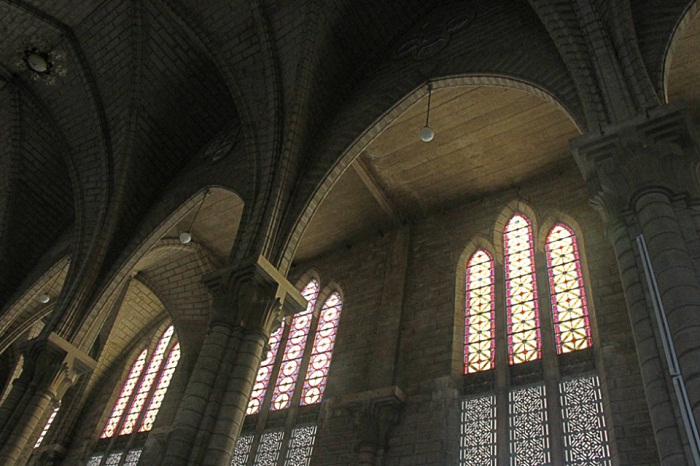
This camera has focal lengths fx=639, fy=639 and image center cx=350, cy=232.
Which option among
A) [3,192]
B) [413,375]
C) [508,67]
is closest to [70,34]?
[3,192]

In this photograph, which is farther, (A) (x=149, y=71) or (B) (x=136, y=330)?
(B) (x=136, y=330)

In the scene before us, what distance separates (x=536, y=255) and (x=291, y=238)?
15.4 feet

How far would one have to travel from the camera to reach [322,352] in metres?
13.2

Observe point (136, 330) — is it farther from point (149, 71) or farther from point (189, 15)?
point (189, 15)

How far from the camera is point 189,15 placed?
11414 millimetres

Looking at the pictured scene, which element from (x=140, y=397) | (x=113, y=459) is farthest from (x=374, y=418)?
(x=140, y=397)

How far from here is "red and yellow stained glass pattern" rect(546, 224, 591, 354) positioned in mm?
10141

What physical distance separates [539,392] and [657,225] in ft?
15.9

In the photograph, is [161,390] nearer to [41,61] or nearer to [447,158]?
[41,61]

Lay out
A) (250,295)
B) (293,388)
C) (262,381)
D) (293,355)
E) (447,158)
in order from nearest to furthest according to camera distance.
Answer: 1. (250,295)
2. (293,388)
3. (447,158)
4. (262,381)
5. (293,355)

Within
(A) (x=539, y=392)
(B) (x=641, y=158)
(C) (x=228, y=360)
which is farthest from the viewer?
(A) (x=539, y=392)

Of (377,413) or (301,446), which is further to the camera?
(301,446)

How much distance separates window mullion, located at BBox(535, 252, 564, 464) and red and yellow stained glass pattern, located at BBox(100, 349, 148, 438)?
10625mm

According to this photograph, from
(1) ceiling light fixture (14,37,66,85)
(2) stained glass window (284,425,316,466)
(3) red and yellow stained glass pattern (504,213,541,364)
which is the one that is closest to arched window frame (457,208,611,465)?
(3) red and yellow stained glass pattern (504,213,541,364)
